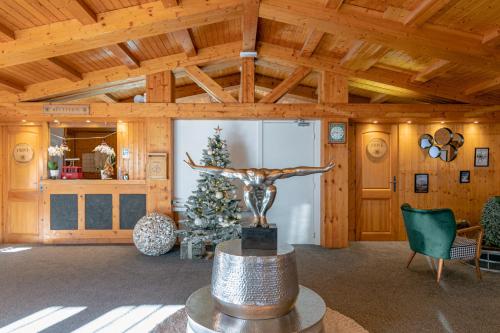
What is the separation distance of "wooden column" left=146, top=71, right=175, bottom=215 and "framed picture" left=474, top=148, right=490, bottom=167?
570 centimetres

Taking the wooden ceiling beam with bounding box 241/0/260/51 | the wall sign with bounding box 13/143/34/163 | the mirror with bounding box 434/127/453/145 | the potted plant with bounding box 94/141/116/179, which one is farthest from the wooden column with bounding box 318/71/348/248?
the wall sign with bounding box 13/143/34/163

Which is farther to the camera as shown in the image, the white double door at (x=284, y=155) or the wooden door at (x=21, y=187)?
the wooden door at (x=21, y=187)

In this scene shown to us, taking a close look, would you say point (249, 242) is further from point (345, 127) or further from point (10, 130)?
point (10, 130)

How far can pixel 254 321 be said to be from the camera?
Result: 2125 mm

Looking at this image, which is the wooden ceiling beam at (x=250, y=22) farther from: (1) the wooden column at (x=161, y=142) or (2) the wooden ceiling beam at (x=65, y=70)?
(2) the wooden ceiling beam at (x=65, y=70)

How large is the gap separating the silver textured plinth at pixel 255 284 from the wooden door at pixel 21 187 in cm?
511

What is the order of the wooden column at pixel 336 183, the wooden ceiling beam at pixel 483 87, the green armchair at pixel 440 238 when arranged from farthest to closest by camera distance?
the wooden column at pixel 336 183 < the wooden ceiling beam at pixel 483 87 < the green armchair at pixel 440 238

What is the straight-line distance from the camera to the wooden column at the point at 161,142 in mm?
5254

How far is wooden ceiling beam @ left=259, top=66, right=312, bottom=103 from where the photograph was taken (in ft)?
17.2

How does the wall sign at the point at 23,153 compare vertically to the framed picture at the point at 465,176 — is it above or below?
above

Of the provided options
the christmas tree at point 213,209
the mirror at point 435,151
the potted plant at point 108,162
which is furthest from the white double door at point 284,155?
the mirror at point 435,151

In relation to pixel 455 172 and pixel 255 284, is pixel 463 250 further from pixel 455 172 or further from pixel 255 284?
pixel 255 284

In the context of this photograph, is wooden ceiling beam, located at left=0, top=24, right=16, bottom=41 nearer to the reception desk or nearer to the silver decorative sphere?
the reception desk

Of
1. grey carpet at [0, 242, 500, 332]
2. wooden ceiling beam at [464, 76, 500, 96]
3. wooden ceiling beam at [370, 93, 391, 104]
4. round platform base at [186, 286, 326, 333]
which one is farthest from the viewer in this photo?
wooden ceiling beam at [370, 93, 391, 104]
